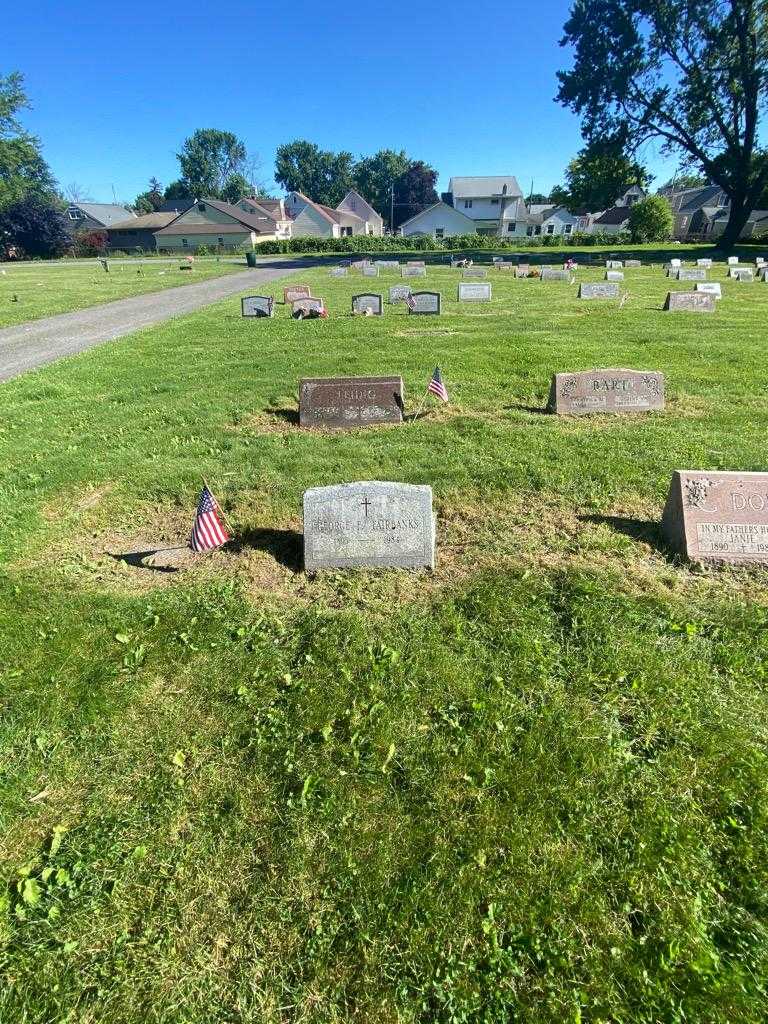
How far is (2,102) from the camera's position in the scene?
61.1 meters

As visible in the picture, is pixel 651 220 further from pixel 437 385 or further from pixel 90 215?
pixel 90 215

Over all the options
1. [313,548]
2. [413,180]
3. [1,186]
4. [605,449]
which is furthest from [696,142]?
[413,180]

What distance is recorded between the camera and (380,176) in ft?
365

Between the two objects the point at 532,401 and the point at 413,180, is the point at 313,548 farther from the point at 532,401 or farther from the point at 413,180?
the point at 413,180

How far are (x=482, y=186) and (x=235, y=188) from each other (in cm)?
5581

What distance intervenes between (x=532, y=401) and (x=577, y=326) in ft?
24.1

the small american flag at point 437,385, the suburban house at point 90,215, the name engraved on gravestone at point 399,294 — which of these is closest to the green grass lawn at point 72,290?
the name engraved on gravestone at point 399,294

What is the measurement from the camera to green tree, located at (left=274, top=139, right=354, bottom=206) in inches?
4481

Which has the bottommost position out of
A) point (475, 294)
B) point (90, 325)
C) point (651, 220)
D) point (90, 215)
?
point (90, 325)

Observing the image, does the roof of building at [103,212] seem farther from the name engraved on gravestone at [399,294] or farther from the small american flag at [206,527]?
the small american flag at [206,527]

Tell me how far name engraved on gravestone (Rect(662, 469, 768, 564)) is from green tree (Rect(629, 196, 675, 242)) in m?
68.4

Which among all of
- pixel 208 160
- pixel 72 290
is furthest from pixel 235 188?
pixel 72 290

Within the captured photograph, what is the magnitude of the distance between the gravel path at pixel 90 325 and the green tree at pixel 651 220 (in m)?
50.1

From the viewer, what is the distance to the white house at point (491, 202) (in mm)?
80944
